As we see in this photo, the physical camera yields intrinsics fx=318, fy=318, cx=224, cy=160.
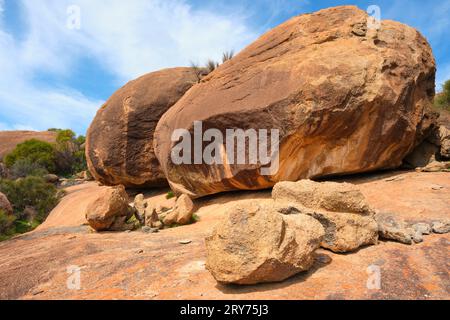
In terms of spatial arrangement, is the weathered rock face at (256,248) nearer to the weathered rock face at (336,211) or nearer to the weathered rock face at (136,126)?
the weathered rock face at (336,211)

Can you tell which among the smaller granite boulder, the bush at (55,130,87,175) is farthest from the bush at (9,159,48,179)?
the smaller granite boulder

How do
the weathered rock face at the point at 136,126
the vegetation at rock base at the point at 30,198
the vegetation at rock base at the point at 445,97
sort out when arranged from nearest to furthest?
the weathered rock face at the point at 136,126
the vegetation at rock base at the point at 30,198
the vegetation at rock base at the point at 445,97

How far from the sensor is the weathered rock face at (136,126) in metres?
10.7

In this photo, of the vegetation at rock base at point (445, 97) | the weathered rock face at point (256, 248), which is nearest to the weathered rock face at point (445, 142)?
the weathered rock face at point (256, 248)

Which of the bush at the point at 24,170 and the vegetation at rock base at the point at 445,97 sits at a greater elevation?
the vegetation at rock base at the point at 445,97

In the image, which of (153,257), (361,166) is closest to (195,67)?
(361,166)

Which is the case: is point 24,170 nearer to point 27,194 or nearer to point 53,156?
point 53,156

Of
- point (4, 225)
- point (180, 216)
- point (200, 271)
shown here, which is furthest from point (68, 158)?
point (200, 271)
